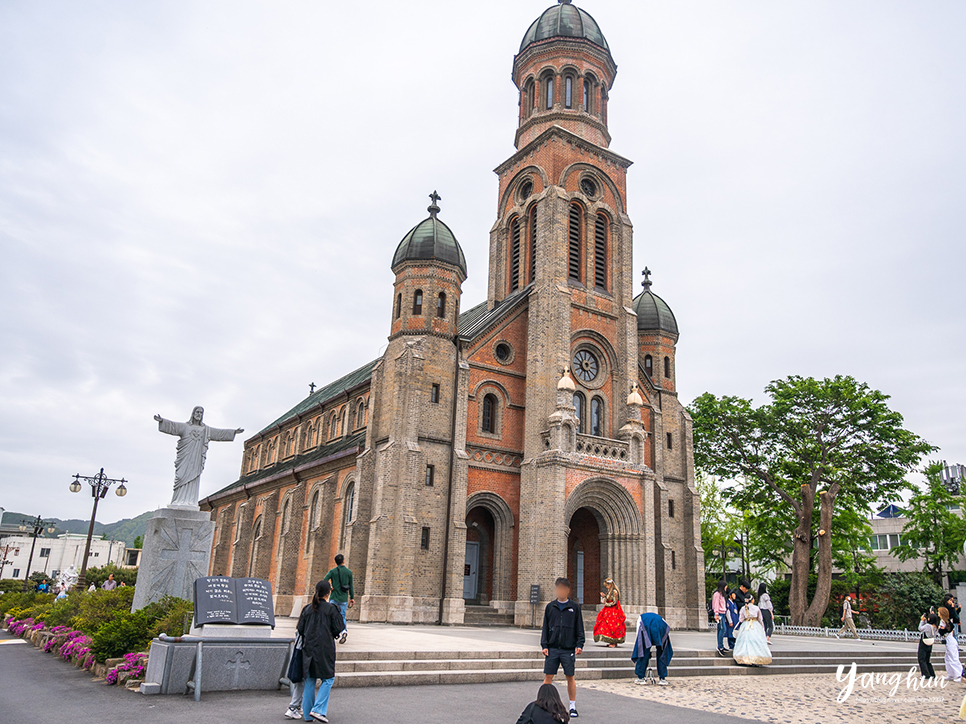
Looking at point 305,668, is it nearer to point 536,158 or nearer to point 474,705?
point 474,705

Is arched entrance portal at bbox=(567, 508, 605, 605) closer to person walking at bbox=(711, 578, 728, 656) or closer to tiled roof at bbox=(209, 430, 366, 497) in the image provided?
tiled roof at bbox=(209, 430, 366, 497)

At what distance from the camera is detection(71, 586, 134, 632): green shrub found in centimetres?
1363

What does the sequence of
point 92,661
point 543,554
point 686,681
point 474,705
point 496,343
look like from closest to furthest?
point 474,705 < point 92,661 < point 686,681 < point 543,554 < point 496,343

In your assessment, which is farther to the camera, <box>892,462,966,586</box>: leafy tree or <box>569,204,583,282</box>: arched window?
<box>892,462,966,586</box>: leafy tree

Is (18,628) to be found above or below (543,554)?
below

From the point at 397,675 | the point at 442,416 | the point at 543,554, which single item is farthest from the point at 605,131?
the point at 397,675

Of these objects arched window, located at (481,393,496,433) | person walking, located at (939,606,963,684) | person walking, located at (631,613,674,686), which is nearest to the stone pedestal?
person walking, located at (631,613,674,686)

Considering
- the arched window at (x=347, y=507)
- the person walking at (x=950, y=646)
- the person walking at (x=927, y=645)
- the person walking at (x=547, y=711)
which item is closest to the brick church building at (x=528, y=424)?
the arched window at (x=347, y=507)

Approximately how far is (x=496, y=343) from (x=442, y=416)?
4282mm

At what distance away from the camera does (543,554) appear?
2536 centimetres

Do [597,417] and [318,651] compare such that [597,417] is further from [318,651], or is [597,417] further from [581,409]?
[318,651]

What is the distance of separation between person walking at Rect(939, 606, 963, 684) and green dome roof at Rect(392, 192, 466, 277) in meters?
19.9

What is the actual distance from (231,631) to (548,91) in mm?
30436

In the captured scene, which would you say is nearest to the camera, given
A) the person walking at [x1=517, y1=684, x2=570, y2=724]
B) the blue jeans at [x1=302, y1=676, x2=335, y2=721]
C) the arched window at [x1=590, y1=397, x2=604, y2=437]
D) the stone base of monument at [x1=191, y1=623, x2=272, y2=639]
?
the person walking at [x1=517, y1=684, x2=570, y2=724]
